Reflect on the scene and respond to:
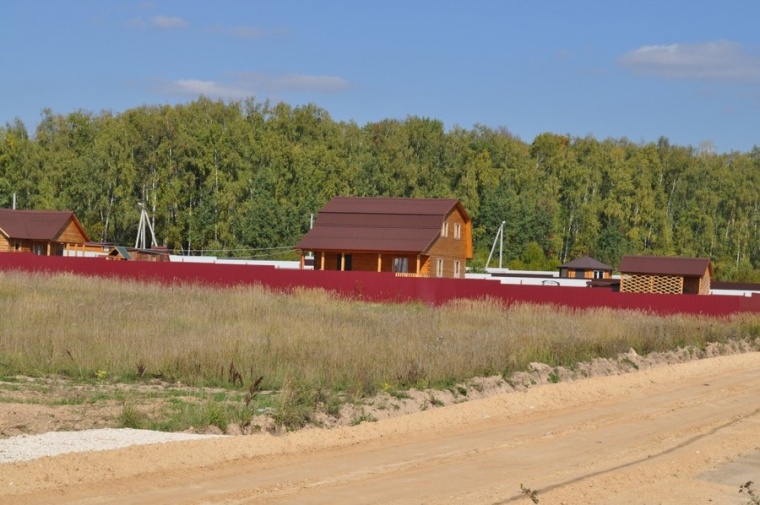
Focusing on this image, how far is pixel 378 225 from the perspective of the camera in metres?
52.4

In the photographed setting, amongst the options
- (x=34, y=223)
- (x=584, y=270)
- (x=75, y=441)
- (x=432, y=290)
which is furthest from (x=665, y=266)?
(x=75, y=441)

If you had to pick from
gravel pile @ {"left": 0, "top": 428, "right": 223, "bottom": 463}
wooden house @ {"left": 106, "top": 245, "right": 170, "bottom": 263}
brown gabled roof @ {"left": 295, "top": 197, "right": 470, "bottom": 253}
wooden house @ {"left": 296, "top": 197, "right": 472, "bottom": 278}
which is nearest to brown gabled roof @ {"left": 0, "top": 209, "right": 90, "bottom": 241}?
wooden house @ {"left": 106, "top": 245, "right": 170, "bottom": 263}

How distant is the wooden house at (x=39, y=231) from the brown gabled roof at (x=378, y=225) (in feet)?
68.4

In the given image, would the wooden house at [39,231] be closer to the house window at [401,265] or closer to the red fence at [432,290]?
the house window at [401,265]

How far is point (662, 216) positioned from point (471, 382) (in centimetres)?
7309

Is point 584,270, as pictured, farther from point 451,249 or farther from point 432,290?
point 432,290

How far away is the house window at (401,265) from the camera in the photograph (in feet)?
170

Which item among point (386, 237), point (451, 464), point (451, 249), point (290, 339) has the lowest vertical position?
point (451, 464)

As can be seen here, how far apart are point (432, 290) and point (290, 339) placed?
62.5 ft

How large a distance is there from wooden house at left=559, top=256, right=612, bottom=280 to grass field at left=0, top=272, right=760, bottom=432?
34133 mm

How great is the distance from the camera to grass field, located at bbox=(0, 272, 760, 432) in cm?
1694

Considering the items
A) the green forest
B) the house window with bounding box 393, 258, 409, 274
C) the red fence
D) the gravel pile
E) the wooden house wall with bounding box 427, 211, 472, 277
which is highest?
the green forest

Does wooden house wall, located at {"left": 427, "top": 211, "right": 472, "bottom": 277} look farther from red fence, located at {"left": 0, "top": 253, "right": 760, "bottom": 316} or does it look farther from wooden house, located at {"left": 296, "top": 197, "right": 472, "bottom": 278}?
red fence, located at {"left": 0, "top": 253, "right": 760, "bottom": 316}

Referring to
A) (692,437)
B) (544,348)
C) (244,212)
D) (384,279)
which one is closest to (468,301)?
(384,279)
